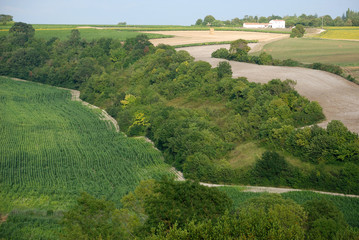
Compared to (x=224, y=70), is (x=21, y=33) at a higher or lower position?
higher

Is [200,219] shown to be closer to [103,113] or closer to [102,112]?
[103,113]

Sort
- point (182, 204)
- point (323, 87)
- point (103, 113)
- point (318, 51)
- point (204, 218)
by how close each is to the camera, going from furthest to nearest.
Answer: point (318, 51) → point (103, 113) → point (323, 87) → point (182, 204) → point (204, 218)

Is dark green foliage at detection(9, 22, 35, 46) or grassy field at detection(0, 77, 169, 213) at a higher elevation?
dark green foliage at detection(9, 22, 35, 46)

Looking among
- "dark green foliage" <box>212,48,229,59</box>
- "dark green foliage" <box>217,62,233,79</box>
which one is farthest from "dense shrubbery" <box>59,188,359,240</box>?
"dark green foliage" <box>212,48,229,59</box>

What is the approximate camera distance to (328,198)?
96.4 ft

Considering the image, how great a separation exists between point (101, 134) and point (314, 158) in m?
27.4

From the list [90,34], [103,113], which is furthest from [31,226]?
[90,34]

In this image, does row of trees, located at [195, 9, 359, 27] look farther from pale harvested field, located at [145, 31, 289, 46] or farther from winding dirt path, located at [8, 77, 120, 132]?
winding dirt path, located at [8, 77, 120, 132]

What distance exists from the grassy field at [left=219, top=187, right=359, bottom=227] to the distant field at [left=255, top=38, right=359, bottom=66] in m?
32.4

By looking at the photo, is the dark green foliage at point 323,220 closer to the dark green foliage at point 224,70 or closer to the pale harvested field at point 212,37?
the dark green foliage at point 224,70

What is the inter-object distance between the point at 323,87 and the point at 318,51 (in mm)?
21232

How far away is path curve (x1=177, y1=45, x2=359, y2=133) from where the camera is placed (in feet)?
137

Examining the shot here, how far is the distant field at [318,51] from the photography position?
203 ft

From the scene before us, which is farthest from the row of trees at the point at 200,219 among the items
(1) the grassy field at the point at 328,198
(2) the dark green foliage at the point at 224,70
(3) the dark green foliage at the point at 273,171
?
(2) the dark green foliage at the point at 224,70
